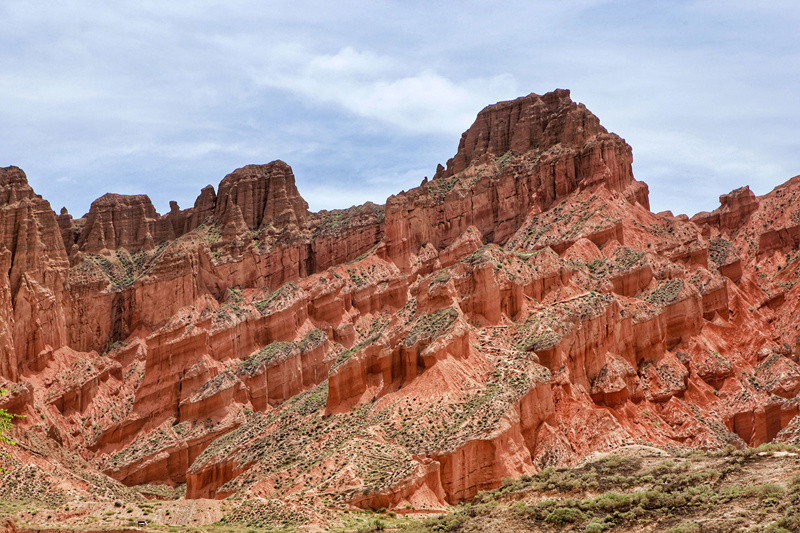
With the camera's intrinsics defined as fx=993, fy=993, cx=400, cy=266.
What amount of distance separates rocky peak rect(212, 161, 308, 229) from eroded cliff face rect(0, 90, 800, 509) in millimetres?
333

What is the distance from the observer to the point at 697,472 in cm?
5575

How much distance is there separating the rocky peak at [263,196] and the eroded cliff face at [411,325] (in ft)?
1.09

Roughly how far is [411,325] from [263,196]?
63901mm

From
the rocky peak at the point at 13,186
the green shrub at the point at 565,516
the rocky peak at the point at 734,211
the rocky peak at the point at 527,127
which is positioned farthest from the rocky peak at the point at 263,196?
the green shrub at the point at 565,516

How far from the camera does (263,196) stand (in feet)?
481

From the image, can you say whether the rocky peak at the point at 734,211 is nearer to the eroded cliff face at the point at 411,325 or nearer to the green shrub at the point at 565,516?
the eroded cliff face at the point at 411,325

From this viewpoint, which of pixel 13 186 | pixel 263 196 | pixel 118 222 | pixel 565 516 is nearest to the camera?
pixel 565 516

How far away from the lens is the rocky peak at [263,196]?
143 metres

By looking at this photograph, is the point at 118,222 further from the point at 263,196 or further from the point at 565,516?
the point at 565,516

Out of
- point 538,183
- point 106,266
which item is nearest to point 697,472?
point 538,183

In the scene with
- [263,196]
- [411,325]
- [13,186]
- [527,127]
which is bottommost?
[411,325]

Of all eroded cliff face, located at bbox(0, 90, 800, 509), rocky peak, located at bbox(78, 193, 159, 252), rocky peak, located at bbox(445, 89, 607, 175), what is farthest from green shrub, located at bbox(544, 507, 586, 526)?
rocky peak, located at bbox(78, 193, 159, 252)

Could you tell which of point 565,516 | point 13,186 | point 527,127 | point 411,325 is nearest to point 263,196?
point 13,186

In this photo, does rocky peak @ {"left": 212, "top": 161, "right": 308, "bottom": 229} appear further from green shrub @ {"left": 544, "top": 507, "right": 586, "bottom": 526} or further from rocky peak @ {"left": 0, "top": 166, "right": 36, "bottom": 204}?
green shrub @ {"left": 544, "top": 507, "right": 586, "bottom": 526}
